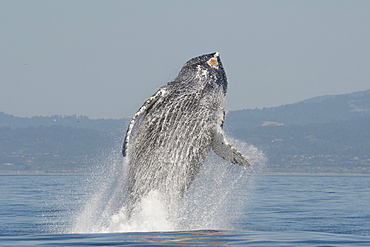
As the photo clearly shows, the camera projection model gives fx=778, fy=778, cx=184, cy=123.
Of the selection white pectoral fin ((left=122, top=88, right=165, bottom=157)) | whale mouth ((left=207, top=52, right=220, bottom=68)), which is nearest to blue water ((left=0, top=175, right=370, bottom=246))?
white pectoral fin ((left=122, top=88, right=165, bottom=157))

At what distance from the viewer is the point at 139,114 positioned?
13.9 meters

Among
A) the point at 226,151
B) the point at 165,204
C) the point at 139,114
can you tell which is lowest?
the point at 165,204

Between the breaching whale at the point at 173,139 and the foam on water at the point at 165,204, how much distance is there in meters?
0.25

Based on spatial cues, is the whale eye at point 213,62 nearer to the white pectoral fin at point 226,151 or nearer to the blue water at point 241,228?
the white pectoral fin at point 226,151

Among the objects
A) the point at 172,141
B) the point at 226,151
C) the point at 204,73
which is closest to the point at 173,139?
the point at 172,141

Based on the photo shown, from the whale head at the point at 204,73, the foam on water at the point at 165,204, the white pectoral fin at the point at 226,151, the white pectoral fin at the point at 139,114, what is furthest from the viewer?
the whale head at the point at 204,73

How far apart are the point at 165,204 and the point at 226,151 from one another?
1.60 metres

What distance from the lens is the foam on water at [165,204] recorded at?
46.4 feet

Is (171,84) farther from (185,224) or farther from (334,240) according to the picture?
(334,240)

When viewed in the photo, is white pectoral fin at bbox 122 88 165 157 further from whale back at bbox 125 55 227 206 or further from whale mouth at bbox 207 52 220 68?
whale mouth at bbox 207 52 220 68

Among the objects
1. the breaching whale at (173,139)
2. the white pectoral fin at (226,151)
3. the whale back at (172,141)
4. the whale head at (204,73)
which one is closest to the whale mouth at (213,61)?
the whale head at (204,73)

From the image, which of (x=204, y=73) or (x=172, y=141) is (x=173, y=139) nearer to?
(x=172, y=141)

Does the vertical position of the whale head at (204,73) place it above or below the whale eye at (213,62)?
below

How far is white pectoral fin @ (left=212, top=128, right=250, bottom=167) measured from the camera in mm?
14703
